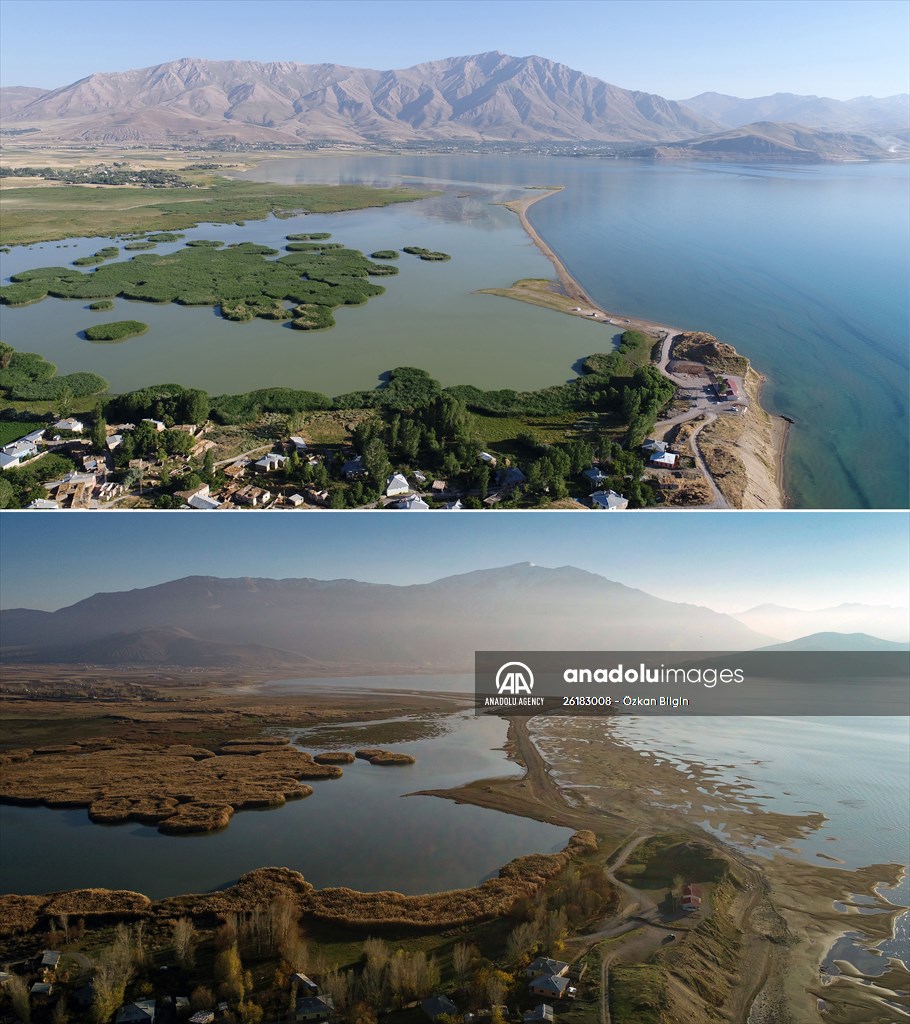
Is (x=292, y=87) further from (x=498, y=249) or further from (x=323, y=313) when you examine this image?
(x=323, y=313)

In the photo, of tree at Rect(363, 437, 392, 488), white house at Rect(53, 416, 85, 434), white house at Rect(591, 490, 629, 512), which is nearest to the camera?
white house at Rect(591, 490, 629, 512)

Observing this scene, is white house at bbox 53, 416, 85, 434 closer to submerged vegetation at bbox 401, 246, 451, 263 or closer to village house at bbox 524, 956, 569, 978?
village house at bbox 524, 956, 569, 978

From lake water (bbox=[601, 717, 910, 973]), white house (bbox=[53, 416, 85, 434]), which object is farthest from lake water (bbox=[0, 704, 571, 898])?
white house (bbox=[53, 416, 85, 434])

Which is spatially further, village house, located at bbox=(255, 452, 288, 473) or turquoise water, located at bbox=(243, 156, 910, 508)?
turquoise water, located at bbox=(243, 156, 910, 508)

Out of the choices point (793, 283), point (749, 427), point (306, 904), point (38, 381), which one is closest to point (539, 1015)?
point (306, 904)

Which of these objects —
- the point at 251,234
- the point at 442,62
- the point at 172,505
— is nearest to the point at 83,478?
the point at 172,505

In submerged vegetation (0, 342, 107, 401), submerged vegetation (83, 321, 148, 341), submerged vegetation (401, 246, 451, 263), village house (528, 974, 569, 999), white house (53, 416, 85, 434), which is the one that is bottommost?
village house (528, 974, 569, 999)
